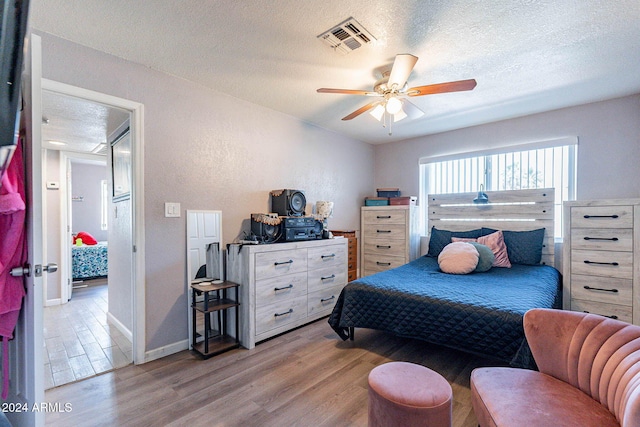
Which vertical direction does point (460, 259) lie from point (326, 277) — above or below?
above

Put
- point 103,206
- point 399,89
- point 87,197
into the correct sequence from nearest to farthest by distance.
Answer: point 399,89
point 87,197
point 103,206

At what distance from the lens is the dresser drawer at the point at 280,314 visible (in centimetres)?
257

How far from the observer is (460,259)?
9.18ft

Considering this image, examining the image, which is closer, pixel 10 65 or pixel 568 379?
pixel 10 65

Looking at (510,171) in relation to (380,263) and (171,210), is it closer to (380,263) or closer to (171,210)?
(380,263)

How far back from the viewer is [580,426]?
3.38 feet

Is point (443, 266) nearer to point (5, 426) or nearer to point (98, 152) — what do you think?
point (5, 426)

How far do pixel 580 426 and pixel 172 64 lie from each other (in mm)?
3120

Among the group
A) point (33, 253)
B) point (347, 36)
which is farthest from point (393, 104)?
point (33, 253)

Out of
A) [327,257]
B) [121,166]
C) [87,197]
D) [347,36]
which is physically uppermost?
[347,36]

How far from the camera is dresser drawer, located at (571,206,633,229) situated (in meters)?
2.52

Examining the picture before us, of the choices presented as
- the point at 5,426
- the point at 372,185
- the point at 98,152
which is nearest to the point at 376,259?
the point at 372,185

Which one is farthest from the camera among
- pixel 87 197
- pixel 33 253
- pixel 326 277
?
pixel 87 197

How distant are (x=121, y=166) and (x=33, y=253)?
7.02 feet
